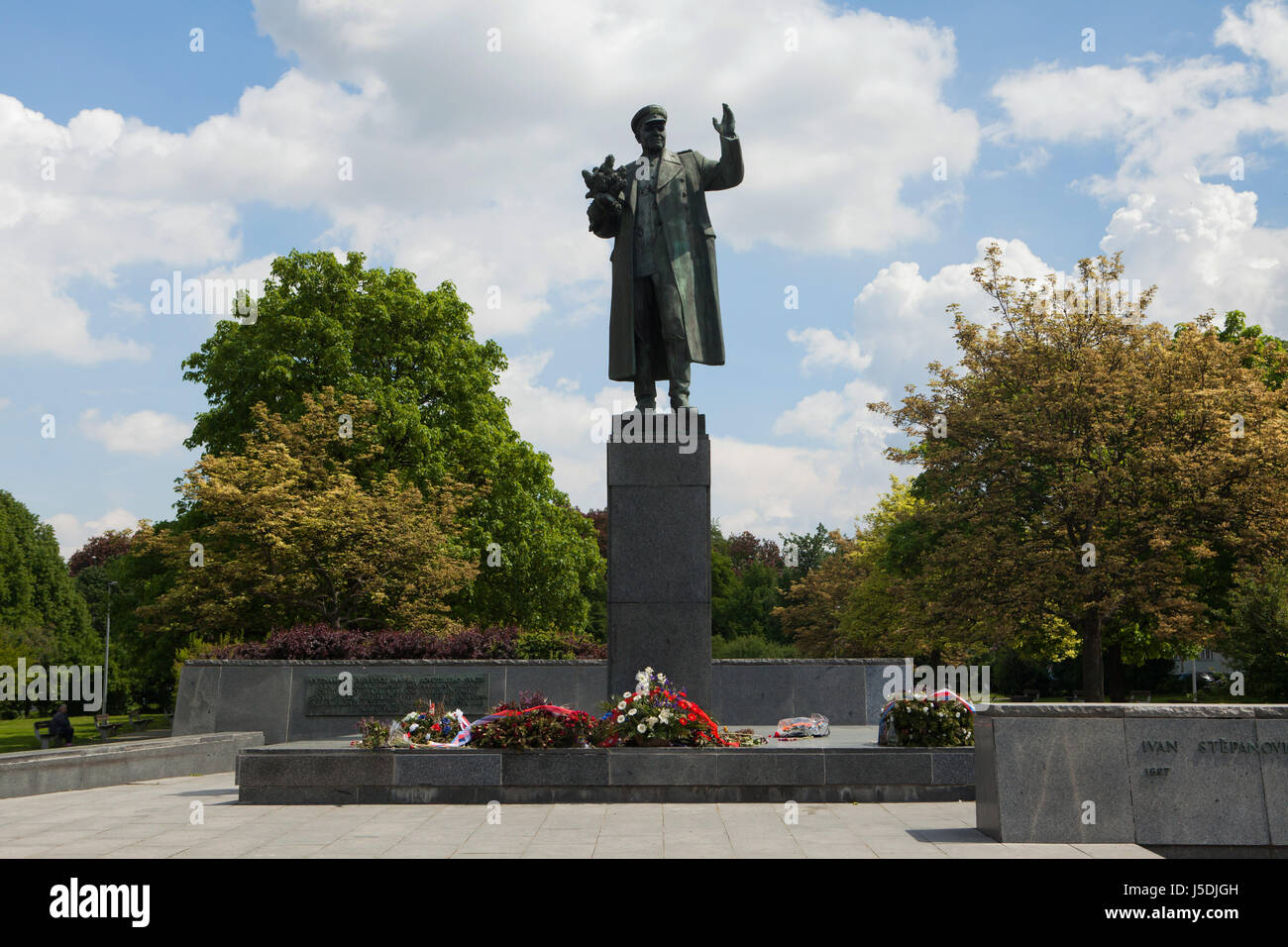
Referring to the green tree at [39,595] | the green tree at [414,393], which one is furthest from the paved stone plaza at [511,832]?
the green tree at [39,595]

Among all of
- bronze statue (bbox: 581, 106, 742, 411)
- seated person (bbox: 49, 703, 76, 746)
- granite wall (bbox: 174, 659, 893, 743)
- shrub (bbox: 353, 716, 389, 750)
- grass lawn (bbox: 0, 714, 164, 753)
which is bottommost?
grass lawn (bbox: 0, 714, 164, 753)

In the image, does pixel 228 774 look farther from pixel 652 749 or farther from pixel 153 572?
pixel 153 572

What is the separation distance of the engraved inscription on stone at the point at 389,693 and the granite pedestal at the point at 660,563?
28.0 ft

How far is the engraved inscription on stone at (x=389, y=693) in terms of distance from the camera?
2058 cm

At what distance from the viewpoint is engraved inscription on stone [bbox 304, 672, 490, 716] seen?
20.6 m

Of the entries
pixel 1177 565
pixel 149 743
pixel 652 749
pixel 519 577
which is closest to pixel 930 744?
pixel 652 749

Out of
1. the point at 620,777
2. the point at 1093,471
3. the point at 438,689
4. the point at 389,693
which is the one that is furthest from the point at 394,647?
the point at 1093,471

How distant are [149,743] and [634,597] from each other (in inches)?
375

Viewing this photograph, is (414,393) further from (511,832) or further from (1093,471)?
(511,832)

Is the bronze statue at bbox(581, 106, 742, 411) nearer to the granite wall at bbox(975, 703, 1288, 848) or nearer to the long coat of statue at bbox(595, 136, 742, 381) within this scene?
the long coat of statue at bbox(595, 136, 742, 381)

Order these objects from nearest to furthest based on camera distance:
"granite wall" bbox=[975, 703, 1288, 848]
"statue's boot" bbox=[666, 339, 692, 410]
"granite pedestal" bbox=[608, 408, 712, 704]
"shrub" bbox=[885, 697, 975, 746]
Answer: "granite wall" bbox=[975, 703, 1288, 848]
"shrub" bbox=[885, 697, 975, 746]
"granite pedestal" bbox=[608, 408, 712, 704]
"statue's boot" bbox=[666, 339, 692, 410]

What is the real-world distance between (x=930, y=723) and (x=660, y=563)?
3.63 m

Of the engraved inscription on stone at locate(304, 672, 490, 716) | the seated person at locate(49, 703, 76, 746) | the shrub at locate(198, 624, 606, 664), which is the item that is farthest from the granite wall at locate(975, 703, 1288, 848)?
the seated person at locate(49, 703, 76, 746)

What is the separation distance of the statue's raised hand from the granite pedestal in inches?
164
